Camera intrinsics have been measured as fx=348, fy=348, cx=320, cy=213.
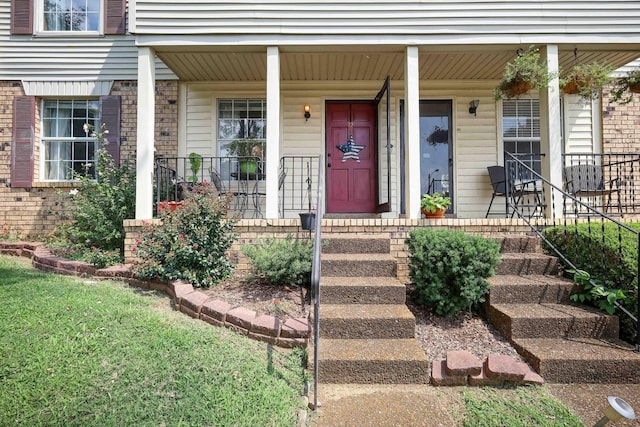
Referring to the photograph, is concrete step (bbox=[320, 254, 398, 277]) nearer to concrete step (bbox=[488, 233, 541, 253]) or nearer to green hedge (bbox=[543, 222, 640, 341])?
concrete step (bbox=[488, 233, 541, 253])

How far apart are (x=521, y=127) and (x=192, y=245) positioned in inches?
234

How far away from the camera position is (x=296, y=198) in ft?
20.8

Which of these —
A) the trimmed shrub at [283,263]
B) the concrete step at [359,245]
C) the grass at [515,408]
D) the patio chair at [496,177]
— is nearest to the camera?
the grass at [515,408]

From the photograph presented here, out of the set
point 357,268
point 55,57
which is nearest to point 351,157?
point 357,268

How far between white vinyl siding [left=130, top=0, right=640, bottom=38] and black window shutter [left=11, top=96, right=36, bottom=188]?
3.09 metres

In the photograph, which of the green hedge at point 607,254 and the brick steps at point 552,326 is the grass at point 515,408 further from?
the green hedge at point 607,254

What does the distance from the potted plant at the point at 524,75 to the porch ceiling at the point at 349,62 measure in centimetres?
59

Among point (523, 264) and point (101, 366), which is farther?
point (523, 264)

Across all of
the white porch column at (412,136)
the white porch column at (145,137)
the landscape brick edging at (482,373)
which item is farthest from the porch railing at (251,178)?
the landscape brick edging at (482,373)

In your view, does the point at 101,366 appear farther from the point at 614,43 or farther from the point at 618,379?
the point at 614,43

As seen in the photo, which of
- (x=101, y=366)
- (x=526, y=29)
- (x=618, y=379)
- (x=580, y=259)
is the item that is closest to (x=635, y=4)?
(x=526, y=29)

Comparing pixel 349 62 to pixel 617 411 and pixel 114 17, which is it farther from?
pixel 617 411

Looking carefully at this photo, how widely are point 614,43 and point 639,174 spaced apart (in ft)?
8.31

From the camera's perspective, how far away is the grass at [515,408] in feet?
6.46
